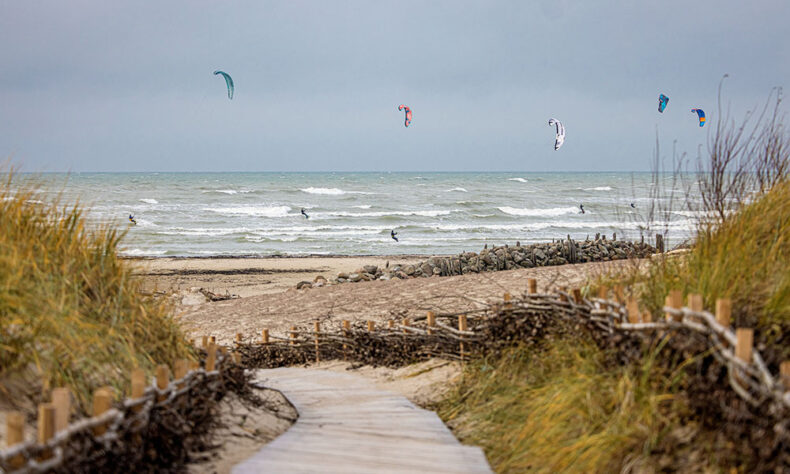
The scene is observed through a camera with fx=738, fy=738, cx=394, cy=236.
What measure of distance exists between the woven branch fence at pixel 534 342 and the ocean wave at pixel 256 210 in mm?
35098

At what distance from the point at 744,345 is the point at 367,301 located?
8.14 meters

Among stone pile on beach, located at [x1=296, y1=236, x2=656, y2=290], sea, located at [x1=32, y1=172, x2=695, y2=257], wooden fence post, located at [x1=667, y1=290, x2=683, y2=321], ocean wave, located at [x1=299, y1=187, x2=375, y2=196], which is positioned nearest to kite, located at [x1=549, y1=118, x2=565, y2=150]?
sea, located at [x1=32, y1=172, x2=695, y2=257]

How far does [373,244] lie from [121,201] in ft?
72.9

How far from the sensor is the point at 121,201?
43469 mm

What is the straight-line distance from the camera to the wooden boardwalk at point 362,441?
3.58 m

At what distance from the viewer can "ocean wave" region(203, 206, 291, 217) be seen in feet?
130

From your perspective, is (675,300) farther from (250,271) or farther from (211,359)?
(250,271)

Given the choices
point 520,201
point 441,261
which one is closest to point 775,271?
point 441,261

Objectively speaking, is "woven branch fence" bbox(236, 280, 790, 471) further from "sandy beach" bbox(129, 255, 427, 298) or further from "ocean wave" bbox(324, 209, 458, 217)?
"ocean wave" bbox(324, 209, 458, 217)

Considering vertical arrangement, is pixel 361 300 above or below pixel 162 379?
below

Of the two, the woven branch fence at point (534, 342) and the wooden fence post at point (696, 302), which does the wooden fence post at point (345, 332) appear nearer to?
the woven branch fence at point (534, 342)

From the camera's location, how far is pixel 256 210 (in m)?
41.2

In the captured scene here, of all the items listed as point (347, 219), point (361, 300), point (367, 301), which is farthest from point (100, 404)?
point (347, 219)

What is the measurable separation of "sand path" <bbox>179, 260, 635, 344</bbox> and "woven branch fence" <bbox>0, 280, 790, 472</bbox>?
11.6 ft
